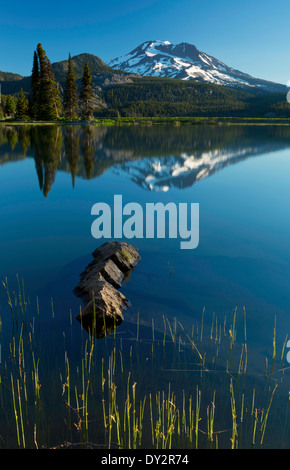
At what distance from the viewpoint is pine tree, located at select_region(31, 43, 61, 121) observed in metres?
76.9

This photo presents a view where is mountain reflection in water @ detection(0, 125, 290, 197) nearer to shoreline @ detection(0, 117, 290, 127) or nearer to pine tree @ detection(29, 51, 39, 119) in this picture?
Result: shoreline @ detection(0, 117, 290, 127)

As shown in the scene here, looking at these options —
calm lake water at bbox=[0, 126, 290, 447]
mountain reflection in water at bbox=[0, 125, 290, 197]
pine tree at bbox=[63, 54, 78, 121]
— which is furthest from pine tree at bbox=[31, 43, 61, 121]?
calm lake water at bbox=[0, 126, 290, 447]

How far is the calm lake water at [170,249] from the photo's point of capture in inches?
285

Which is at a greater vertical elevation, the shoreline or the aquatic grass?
the shoreline

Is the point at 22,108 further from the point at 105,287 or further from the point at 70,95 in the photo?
the point at 105,287

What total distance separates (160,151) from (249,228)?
26006 millimetres

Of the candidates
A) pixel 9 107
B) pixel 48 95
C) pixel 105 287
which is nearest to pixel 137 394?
pixel 105 287

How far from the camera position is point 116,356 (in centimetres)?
600

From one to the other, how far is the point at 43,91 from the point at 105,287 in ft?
262

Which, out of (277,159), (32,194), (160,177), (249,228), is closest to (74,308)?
(249,228)

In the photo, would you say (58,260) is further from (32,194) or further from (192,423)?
(32,194)

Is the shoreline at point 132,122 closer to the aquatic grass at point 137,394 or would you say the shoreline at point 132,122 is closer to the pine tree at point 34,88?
the pine tree at point 34,88

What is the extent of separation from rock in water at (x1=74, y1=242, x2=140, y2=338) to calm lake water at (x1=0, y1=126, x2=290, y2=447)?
0.26 meters

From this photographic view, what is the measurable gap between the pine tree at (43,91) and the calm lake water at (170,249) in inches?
2241
